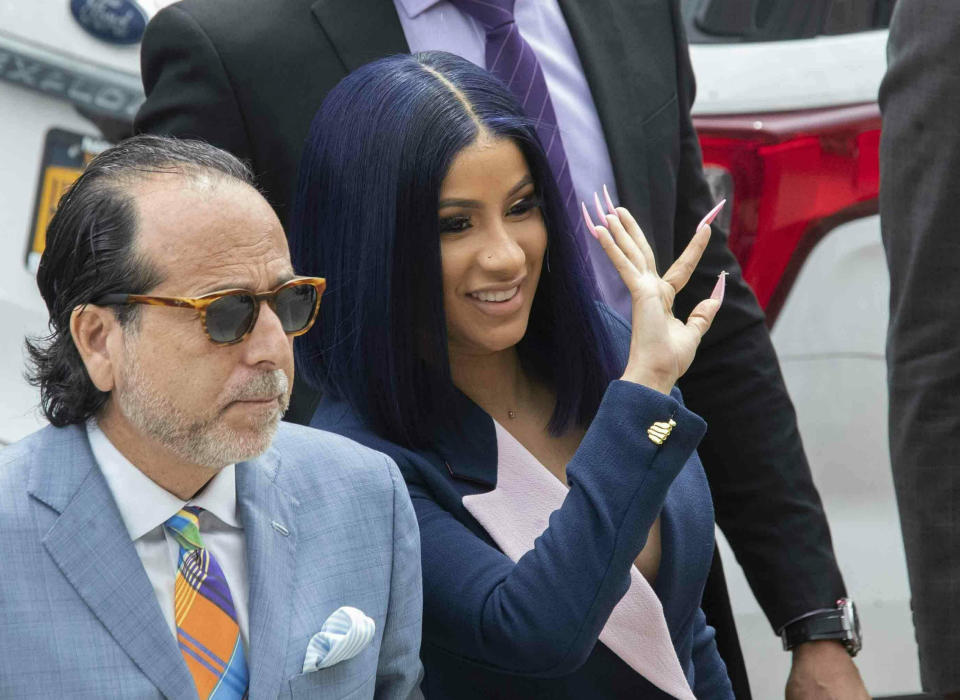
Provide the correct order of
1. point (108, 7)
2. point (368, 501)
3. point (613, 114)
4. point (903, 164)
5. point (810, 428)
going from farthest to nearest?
point (810, 428) → point (108, 7) → point (613, 114) → point (903, 164) → point (368, 501)

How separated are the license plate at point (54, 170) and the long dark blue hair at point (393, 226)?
33.7 inches

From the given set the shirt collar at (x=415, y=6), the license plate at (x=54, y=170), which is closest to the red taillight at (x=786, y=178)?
the shirt collar at (x=415, y=6)

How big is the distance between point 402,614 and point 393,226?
57 cm

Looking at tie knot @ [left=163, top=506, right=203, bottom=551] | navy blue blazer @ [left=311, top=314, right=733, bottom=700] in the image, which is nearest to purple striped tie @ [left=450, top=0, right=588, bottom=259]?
navy blue blazer @ [left=311, top=314, right=733, bottom=700]

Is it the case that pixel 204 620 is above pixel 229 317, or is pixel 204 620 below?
below

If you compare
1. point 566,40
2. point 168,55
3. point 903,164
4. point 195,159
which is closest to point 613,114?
point 566,40

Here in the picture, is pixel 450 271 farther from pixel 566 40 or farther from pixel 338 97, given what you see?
pixel 566 40

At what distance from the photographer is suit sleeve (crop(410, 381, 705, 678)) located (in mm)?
2473

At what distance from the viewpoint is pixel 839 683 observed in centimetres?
315

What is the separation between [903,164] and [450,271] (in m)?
0.78

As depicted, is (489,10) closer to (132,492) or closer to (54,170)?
(54,170)

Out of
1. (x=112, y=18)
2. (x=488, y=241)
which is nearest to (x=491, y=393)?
(x=488, y=241)

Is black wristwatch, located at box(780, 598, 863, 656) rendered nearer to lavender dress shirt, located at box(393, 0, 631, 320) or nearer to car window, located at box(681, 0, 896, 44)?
lavender dress shirt, located at box(393, 0, 631, 320)

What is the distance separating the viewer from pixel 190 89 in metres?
2.84
